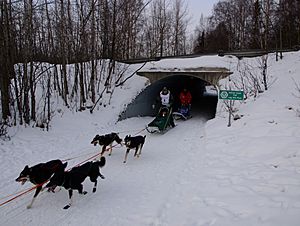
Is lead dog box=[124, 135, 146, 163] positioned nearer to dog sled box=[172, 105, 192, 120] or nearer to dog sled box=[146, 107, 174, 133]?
dog sled box=[146, 107, 174, 133]

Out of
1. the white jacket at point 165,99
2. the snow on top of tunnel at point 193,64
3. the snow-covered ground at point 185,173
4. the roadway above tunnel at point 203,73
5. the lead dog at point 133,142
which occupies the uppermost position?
the snow on top of tunnel at point 193,64

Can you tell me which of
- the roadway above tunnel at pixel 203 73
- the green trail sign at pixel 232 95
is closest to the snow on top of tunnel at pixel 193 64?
the roadway above tunnel at pixel 203 73

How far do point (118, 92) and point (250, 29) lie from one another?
22.5 meters

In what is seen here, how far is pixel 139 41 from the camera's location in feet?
94.6

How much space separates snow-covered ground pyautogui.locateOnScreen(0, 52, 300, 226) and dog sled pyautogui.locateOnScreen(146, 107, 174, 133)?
14.3 inches

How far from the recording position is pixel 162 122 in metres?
10.6

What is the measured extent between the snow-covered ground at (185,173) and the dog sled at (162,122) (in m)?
0.36

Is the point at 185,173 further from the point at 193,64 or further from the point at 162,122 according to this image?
the point at 193,64

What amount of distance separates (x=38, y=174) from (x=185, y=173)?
128 inches

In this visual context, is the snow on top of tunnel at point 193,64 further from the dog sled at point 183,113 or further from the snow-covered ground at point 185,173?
the snow-covered ground at point 185,173

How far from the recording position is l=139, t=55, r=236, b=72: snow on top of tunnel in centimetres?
1316

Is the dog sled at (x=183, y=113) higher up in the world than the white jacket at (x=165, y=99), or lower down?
lower down

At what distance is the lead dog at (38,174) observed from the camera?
4387 mm

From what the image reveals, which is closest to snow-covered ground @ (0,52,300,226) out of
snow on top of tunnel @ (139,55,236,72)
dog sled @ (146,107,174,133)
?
dog sled @ (146,107,174,133)
